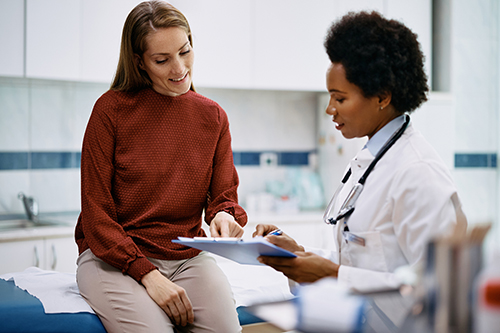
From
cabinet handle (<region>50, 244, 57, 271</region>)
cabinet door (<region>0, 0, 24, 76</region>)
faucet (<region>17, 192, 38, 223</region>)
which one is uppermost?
cabinet door (<region>0, 0, 24, 76</region>)

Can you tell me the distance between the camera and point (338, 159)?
374 centimetres

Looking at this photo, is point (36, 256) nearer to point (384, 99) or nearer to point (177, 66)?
Result: point (177, 66)

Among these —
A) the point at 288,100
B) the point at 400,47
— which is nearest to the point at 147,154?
the point at 400,47

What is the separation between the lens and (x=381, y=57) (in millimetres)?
1240

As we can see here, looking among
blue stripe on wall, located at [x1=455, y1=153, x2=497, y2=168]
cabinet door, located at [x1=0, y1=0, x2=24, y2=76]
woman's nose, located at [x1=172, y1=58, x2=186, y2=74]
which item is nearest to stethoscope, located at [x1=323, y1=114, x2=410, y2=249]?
woman's nose, located at [x1=172, y1=58, x2=186, y2=74]

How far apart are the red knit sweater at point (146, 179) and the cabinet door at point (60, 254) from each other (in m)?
1.25

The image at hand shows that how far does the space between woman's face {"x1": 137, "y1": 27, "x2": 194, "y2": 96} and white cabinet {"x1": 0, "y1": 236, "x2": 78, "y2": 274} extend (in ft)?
5.17

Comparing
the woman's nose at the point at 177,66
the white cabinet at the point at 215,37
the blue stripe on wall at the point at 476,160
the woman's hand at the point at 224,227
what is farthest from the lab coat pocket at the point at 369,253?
the blue stripe on wall at the point at 476,160

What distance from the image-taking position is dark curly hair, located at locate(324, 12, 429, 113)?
125 cm

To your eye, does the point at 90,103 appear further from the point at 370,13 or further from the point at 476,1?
the point at 476,1

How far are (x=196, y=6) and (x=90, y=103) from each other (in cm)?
102

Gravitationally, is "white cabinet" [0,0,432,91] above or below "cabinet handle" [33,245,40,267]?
above

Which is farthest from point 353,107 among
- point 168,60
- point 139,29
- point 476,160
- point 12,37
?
point 476,160

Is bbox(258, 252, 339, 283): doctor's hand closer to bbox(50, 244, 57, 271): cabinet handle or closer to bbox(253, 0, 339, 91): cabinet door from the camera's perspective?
bbox(50, 244, 57, 271): cabinet handle
